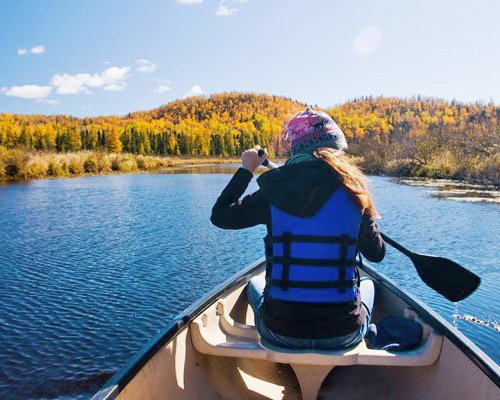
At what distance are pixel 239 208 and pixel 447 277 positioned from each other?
1.55 m

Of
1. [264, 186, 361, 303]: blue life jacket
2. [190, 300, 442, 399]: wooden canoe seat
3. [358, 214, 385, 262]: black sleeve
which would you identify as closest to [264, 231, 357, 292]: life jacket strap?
[264, 186, 361, 303]: blue life jacket

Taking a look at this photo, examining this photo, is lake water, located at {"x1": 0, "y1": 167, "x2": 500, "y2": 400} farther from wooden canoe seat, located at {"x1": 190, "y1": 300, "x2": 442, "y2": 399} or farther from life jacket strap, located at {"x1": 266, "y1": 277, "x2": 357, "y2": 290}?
life jacket strap, located at {"x1": 266, "y1": 277, "x2": 357, "y2": 290}

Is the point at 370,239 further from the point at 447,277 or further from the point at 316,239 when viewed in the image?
the point at 447,277

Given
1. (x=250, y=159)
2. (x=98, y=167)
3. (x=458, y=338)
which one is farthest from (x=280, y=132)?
(x=98, y=167)

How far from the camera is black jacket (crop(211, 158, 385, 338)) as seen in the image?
6.81ft

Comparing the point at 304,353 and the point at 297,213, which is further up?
the point at 297,213

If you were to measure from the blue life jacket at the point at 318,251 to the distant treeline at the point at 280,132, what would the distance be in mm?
476

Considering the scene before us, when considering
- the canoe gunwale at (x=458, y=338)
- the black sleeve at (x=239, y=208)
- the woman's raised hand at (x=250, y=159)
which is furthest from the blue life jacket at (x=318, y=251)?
the canoe gunwale at (x=458, y=338)

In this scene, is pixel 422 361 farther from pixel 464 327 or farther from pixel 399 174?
pixel 399 174

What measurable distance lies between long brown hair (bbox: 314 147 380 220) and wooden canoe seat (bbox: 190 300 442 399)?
0.72 metres

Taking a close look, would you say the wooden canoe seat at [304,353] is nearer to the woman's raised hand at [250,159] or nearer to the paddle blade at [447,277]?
the paddle blade at [447,277]

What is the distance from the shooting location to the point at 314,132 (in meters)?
2.27

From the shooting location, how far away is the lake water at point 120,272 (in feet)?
14.5

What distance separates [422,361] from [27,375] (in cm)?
332
